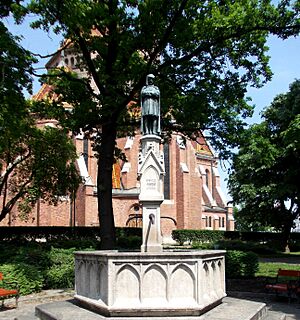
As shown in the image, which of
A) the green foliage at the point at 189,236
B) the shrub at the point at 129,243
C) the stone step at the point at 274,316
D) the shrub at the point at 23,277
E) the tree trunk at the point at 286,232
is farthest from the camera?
the green foliage at the point at 189,236

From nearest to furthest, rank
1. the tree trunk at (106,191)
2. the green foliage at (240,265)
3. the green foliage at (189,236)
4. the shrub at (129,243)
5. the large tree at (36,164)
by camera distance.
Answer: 1. the green foliage at (240,265)
2. the tree trunk at (106,191)
3. the large tree at (36,164)
4. the shrub at (129,243)
5. the green foliage at (189,236)

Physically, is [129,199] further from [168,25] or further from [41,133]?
[168,25]

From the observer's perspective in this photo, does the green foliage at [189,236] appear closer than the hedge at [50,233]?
No

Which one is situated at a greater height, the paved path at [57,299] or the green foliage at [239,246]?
the green foliage at [239,246]

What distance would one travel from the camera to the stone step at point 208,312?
299 inches

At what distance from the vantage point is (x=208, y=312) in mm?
7961

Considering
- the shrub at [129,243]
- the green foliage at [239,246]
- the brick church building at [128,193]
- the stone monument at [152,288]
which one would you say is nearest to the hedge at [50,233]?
the brick church building at [128,193]

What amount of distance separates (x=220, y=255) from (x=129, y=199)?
1151 inches

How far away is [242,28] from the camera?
1448cm

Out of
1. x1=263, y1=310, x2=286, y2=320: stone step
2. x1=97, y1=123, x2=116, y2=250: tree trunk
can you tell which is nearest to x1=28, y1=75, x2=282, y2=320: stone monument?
x1=263, y1=310, x2=286, y2=320: stone step

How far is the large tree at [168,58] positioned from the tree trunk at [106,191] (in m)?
0.04

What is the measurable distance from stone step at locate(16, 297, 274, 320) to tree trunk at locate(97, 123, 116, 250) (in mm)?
5907

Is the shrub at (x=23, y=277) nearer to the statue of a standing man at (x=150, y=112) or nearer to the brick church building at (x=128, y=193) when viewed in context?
the statue of a standing man at (x=150, y=112)

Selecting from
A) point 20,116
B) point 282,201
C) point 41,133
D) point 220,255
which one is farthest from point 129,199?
point 220,255
